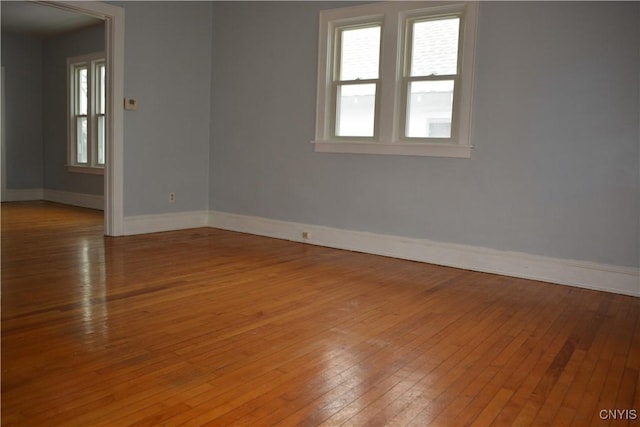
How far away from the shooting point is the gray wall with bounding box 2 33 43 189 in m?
8.70

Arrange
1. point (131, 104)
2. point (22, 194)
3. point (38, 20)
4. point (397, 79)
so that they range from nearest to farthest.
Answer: point (397, 79) < point (131, 104) < point (38, 20) < point (22, 194)

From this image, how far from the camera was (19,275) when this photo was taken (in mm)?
3908

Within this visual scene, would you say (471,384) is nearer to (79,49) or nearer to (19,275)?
(19,275)

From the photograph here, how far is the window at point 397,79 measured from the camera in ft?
15.3

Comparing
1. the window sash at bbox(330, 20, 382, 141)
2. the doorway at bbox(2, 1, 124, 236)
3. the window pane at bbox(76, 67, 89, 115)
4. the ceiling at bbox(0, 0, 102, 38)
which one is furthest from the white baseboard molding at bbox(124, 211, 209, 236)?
the window pane at bbox(76, 67, 89, 115)

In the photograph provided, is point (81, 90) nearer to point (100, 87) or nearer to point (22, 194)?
point (100, 87)

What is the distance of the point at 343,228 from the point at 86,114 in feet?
17.4

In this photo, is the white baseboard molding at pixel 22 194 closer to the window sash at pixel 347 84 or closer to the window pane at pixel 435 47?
the window sash at pixel 347 84

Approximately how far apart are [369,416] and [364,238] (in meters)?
3.37

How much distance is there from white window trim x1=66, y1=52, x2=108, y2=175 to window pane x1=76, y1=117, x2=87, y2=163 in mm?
67

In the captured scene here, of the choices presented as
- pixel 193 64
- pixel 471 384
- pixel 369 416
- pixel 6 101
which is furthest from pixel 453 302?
pixel 6 101

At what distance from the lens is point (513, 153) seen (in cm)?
441

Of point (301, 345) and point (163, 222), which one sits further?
point (163, 222)

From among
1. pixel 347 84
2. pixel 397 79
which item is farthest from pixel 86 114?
pixel 397 79
